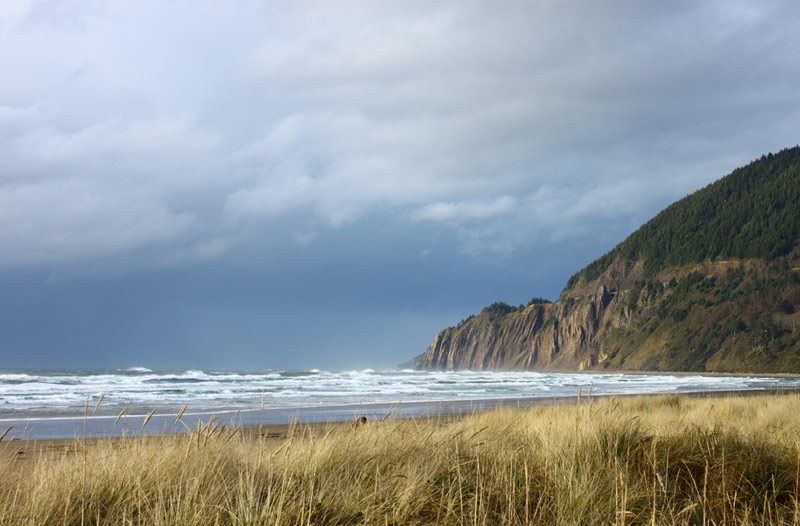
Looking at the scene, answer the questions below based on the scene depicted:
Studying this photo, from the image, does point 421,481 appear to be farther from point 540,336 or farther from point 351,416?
point 540,336

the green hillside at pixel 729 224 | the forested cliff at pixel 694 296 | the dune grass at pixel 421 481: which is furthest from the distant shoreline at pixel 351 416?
the green hillside at pixel 729 224

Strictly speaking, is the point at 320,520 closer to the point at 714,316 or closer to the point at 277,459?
the point at 277,459

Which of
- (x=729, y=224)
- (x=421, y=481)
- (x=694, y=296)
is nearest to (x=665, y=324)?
(x=694, y=296)

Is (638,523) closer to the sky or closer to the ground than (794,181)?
closer to the ground

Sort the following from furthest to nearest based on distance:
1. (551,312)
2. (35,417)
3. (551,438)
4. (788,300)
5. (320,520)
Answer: (551,312) → (788,300) → (35,417) → (551,438) → (320,520)

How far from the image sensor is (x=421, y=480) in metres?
4.20

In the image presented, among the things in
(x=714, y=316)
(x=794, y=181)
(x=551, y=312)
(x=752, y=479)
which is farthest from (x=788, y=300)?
(x=752, y=479)

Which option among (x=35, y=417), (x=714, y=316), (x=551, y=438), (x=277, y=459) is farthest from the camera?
(x=714, y=316)

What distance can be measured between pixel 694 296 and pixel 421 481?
98.5 meters

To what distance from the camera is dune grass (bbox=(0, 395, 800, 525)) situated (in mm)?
3504

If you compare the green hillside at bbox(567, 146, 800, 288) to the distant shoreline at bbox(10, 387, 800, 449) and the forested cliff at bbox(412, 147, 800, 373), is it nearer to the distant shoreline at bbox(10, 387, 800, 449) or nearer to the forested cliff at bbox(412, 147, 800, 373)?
the forested cliff at bbox(412, 147, 800, 373)

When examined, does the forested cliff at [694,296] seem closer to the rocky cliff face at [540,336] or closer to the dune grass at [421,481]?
the rocky cliff face at [540,336]

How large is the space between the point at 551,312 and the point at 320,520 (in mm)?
132635

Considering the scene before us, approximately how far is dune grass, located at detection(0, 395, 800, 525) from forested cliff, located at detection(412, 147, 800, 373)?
73159 mm
